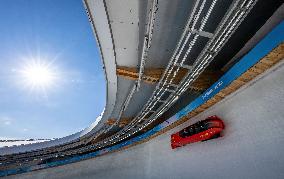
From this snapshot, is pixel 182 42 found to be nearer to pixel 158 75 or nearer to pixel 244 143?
pixel 158 75

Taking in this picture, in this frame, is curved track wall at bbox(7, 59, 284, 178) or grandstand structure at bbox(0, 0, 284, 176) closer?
grandstand structure at bbox(0, 0, 284, 176)

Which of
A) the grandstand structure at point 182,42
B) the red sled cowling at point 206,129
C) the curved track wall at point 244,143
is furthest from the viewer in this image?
the red sled cowling at point 206,129

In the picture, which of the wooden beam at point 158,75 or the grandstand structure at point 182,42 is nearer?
the grandstand structure at point 182,42

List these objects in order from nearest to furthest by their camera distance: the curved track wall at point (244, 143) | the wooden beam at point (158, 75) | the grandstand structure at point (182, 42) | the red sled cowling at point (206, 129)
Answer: the grandstand structure at point (182, 42), the curved track wall at point (244, 143), the red sled cowling at point (206, 129), the wooden beam at point (158, 75)

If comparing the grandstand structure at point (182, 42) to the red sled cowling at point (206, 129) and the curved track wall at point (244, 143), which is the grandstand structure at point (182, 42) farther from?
the red sled cowling at point (206, 129)

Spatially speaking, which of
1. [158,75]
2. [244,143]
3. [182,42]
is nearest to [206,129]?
[244,143]

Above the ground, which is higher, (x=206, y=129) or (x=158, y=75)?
(x=158, y=75)

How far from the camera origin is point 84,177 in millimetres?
21969

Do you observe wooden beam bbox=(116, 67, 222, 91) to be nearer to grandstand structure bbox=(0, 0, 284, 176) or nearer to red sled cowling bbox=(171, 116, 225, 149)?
grandstand structure bbox=(0, 0, 284, 176)

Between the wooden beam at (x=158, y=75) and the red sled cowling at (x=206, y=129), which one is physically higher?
the wooden beam at (x=158, y=75)

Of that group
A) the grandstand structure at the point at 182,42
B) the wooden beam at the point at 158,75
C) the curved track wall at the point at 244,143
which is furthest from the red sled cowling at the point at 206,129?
the wooden beam at the point at 158,75

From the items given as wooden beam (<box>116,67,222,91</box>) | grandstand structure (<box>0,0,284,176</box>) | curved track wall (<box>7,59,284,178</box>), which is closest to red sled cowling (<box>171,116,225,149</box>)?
curved track wall (<box>7,59,284,178</box>)

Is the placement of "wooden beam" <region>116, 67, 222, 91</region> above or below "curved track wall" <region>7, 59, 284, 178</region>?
above

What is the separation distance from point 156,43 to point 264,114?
3487mm
